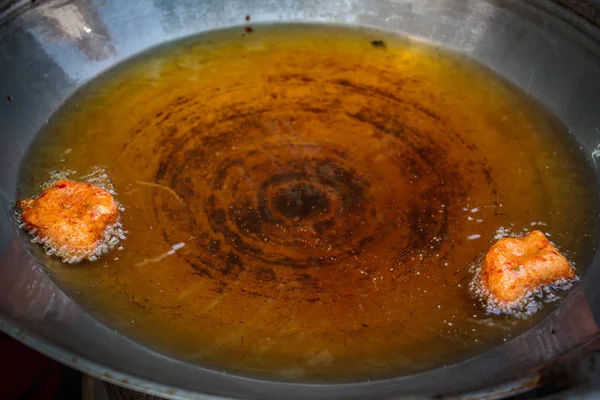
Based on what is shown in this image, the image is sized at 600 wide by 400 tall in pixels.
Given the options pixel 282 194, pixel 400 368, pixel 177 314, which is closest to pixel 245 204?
pixel 282 194

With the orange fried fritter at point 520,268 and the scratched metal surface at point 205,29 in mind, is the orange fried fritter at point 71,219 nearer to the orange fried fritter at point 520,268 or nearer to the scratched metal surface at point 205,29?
the scratched metal surface at point 205,29

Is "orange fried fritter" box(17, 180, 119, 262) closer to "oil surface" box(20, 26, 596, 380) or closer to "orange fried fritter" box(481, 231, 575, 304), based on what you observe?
"oil surface" box(20, 26, 596, 380)

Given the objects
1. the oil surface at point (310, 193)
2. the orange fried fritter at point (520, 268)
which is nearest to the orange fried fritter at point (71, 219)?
the oil surface at point (310, 193)

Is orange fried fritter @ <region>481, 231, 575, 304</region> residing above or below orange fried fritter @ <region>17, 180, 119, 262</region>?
below

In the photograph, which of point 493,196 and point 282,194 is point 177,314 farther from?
point 493,196

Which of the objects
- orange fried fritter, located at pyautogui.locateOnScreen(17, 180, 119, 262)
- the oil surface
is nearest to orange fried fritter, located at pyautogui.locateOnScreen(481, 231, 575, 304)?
the oil surface
